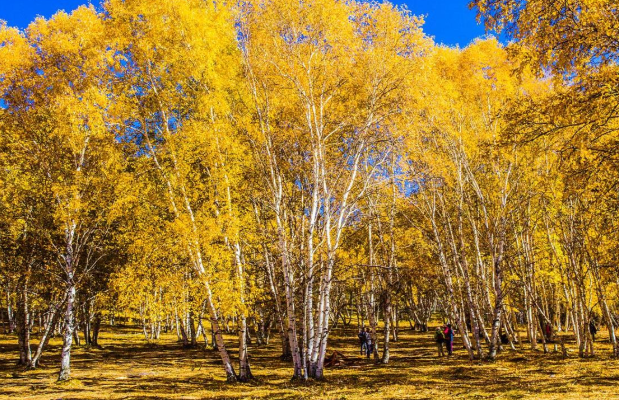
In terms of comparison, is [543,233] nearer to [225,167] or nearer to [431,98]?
[431,98]

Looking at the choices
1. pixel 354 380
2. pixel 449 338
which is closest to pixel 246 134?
pixel 354 380

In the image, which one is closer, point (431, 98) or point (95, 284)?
point (431, 98)

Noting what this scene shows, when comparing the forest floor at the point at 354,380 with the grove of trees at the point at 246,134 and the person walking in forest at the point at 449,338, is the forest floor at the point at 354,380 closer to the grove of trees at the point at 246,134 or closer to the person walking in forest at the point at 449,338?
the person walking in forest at the point at 449,338

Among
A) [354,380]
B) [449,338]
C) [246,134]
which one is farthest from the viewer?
[449,338]

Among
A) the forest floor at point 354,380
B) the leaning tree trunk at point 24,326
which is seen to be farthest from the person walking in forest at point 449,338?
the leaning tree trunk at point 24,326

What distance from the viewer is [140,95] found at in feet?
43.7

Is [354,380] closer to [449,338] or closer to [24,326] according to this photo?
[449,338]

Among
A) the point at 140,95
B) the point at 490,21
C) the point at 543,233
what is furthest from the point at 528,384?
the point at 543,233

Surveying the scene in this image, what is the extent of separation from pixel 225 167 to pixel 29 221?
34.6 feet

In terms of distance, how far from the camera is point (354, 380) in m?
13.2

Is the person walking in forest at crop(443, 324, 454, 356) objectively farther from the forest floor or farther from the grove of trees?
the grove of trees

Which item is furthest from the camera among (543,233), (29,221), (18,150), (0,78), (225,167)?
(543,233)

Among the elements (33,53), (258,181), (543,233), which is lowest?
(543,233)

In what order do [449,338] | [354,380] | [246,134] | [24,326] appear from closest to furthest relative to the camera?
[354,380]
[246,134]
[24,326]
[449,338]
